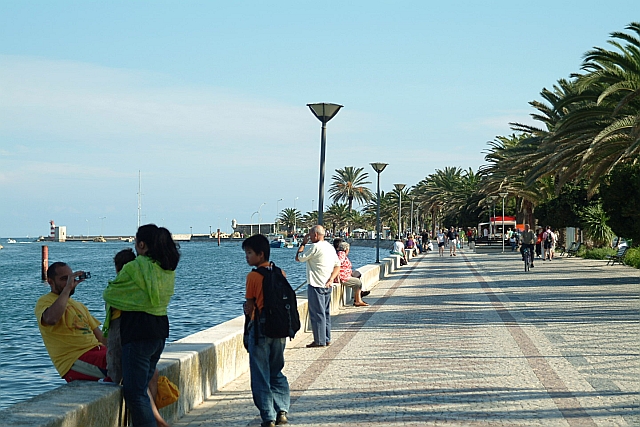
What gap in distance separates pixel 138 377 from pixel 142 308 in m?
0.49

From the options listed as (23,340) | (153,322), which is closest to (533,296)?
(23,340)

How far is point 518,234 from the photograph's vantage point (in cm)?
6881

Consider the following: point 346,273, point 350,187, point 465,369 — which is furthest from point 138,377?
point 350,187

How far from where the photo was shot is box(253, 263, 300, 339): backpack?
6.99m

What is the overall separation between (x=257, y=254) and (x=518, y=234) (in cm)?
6377

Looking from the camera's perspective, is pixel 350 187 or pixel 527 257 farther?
pixel 350 187

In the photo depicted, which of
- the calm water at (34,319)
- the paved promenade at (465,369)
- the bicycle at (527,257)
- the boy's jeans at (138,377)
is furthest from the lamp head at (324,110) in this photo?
the bicycle at (527,257)

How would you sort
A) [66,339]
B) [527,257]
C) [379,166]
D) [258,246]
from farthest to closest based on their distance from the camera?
[379,166] < [527,257] < [258,246] < [66,339]

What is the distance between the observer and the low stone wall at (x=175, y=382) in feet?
17.4

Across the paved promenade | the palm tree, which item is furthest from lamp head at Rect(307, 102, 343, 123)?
the palm tree

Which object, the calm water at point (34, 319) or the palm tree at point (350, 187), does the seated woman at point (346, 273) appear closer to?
the calm water at point (34, 319)

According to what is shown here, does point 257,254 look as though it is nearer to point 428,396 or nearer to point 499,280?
point 428,396

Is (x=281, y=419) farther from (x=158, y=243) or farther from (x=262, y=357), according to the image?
(x=158, y=243)

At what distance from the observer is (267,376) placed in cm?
707
